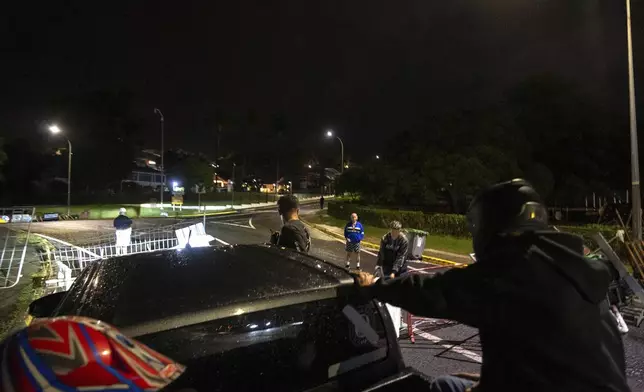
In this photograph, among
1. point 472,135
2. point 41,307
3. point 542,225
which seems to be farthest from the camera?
point 472,135

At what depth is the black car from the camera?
197 cm

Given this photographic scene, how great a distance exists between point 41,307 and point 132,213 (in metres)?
39.0

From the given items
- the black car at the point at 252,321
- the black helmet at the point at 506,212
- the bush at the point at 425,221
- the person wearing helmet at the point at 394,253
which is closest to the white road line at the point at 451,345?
the person wearing helmet at the point at 394,253

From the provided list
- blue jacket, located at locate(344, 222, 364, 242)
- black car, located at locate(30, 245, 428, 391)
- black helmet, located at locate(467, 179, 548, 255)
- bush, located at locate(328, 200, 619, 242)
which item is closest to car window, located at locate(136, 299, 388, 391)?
black car, located at locate(30, 245, 428, 391)

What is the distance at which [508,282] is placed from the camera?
1.55 m

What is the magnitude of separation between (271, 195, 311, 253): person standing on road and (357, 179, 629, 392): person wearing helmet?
3.94m

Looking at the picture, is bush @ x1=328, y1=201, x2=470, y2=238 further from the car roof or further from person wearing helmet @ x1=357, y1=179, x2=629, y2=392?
person wearing helmet @ x1=357, y1=179, x2=629, y2=392

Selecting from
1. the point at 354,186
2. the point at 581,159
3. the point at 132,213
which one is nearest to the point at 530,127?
the point at 581,159

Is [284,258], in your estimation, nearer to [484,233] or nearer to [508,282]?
[484,233]

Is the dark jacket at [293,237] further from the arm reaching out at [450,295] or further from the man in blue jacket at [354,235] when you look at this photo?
the man in blue jacket at [354,235]

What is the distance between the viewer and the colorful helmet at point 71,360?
1.43 meters

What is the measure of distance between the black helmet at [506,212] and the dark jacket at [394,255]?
6.03 metres

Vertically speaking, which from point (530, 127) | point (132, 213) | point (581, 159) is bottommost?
point (132, 213)

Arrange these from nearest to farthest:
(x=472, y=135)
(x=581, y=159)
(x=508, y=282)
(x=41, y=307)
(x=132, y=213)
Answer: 1. (x=508, y=282)
2. (x=41, y=307)
3. (x=472, y=135)
4. (x=581, y=159)
5. (x=132, y=213)
